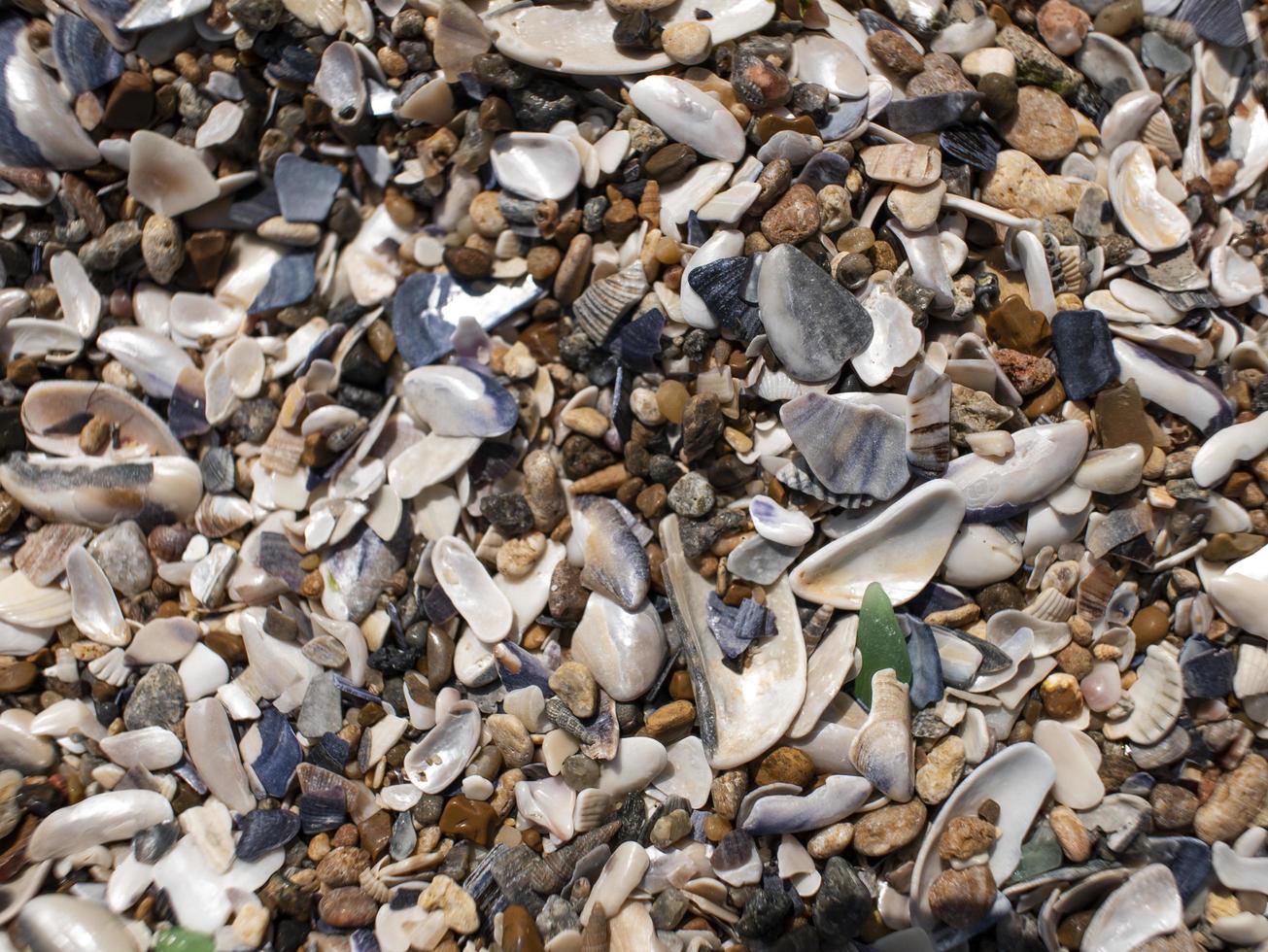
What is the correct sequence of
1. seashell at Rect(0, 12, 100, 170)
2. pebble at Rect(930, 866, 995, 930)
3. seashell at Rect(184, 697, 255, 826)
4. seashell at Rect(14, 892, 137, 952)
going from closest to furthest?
pebble at Rect(930, 866, 995, 930), seashell at Rect(14, 892, 137, 952), seashell at Rect(184, 697, 255, 826), seashell at Rect(0, 12, 100, 170)

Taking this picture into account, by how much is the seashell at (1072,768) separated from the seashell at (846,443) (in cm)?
45

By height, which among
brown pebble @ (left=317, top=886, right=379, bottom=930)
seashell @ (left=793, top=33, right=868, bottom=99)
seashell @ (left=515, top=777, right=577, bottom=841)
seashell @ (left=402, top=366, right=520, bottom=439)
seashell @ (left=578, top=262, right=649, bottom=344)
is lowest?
brown pebble @ (left=317, top=886, right=379, bottom=930)

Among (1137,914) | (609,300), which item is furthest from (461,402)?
(1137,914)

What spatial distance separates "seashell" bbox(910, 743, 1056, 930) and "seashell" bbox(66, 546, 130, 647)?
1389 mm

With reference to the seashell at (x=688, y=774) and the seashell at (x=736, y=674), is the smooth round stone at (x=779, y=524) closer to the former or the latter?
the seashell at (x=736, y=674)

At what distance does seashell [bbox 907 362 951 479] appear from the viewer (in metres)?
1.34

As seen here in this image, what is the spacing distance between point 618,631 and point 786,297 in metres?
0.58

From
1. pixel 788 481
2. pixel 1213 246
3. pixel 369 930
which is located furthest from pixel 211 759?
pixel 1213 246

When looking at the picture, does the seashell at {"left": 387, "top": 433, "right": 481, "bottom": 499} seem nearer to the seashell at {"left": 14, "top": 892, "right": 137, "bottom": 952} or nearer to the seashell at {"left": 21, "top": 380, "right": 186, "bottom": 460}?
the seashell at {"left": 21, "top": 380, "right": 186, "bottom": 460}

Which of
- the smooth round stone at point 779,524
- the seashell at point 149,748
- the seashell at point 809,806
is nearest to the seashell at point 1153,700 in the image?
the seashell at point 809,806

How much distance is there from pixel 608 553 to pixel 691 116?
74 centimetres

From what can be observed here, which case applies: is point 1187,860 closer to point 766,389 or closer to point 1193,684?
point 1193,684

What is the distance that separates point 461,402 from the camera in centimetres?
152

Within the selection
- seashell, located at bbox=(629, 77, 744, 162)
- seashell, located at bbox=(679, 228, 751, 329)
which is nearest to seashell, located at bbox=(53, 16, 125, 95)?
seashell, located at bbox=(629, 77, 744, 162)
